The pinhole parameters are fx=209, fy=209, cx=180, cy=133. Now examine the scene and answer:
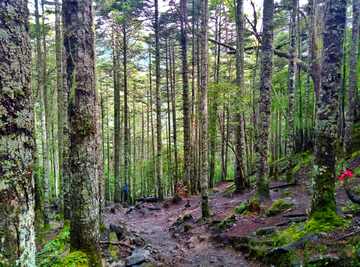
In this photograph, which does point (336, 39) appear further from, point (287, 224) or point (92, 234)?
point (92, 234)

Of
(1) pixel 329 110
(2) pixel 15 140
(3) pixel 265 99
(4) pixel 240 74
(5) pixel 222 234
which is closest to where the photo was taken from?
(2) pixel 15 140

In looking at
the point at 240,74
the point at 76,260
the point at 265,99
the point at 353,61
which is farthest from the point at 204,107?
the point at 353,61

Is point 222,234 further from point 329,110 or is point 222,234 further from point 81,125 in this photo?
point 81,125

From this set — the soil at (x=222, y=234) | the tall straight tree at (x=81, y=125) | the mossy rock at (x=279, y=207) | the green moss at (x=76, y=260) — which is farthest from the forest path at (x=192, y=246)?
the tall straight tree at (x=81, y=125)

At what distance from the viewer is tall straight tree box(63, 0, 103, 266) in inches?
137

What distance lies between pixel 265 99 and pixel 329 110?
10.5 feet

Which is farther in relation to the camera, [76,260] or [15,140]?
[76,260]

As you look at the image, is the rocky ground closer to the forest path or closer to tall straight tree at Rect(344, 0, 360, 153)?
the forest path

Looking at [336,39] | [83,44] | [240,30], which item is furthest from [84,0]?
[240,30]

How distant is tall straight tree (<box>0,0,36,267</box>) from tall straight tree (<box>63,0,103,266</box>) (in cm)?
132

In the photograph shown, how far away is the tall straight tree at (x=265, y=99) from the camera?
751 cm

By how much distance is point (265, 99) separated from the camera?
764 cm

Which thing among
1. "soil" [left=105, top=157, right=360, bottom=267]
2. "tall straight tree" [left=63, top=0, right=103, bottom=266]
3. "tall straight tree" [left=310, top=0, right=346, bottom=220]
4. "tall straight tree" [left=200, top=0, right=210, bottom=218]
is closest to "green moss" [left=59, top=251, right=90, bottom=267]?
"tall straight tree" [left=63, top=0, right=103, bottom=266]

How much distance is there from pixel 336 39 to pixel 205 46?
461cm
